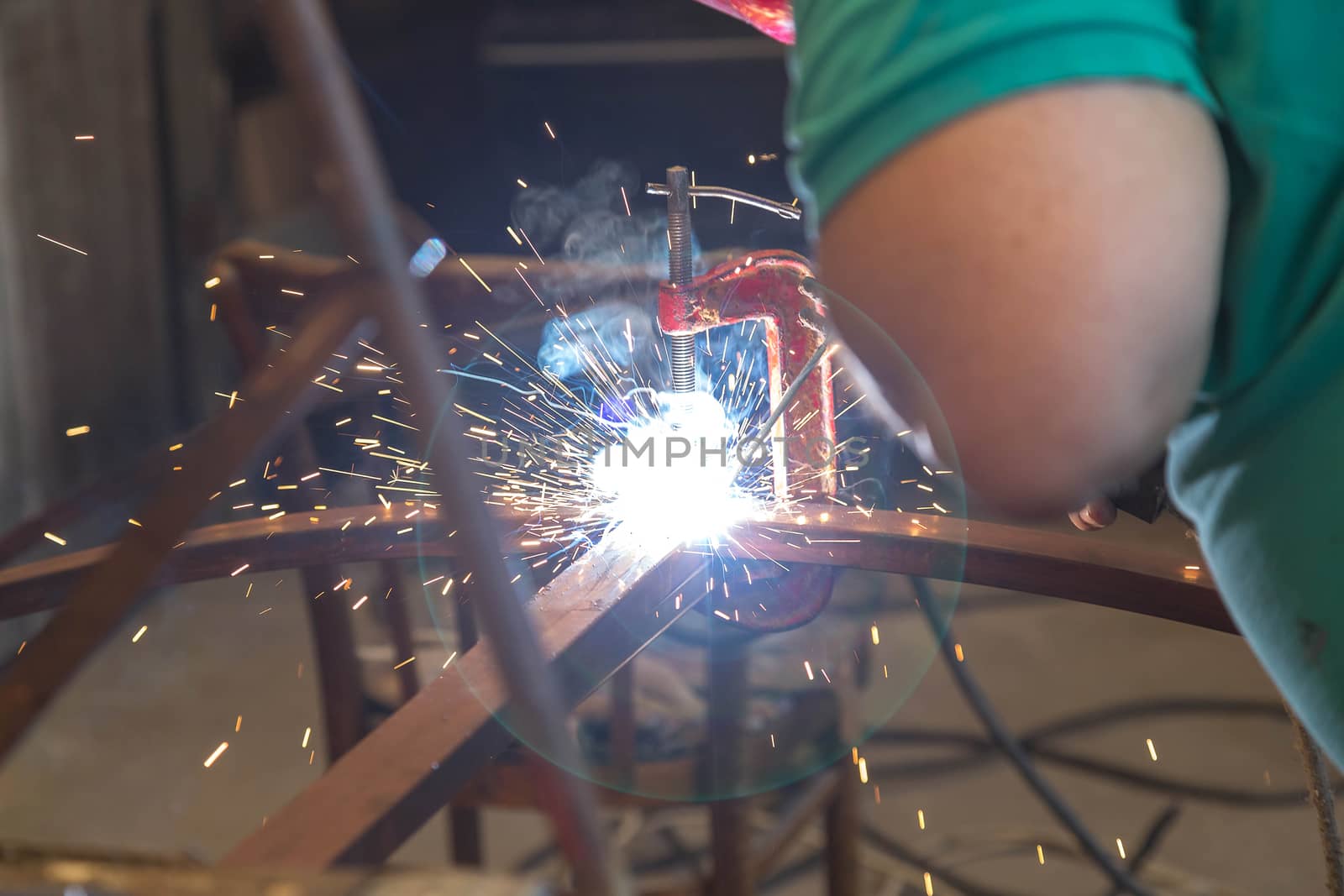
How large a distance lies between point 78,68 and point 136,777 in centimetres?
173

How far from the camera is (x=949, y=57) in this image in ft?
0.96

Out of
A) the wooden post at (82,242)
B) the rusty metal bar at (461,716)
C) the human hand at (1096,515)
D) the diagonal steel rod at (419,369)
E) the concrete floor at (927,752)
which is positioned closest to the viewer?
the diagonal steel rod at (419,369)

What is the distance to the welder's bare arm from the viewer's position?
0.29 metres

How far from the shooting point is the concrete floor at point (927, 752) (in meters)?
1.95

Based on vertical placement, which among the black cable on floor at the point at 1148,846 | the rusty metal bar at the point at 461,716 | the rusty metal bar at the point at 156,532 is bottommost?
the black cable on floor at the point at 1148,846

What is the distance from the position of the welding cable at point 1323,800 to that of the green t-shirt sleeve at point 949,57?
618mm

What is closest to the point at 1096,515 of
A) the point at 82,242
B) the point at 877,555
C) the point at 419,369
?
the point at 877,555

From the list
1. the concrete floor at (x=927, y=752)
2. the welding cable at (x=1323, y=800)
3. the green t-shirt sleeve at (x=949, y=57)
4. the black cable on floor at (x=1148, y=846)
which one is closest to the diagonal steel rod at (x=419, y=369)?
the green t-shirt sleeve at (x=949, y=57)

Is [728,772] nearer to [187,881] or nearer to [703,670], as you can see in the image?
[703,670]

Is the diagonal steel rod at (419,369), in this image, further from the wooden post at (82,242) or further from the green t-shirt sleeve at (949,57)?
the wooden post at (82,242)

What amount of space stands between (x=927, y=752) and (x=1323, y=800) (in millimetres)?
1586

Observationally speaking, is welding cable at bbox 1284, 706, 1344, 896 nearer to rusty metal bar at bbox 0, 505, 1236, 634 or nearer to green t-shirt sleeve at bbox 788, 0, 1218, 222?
rusty metal bar at bbox 0, 505, 1236, 634

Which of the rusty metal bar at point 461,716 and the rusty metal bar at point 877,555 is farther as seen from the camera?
the rusty metal bar at point 877,555

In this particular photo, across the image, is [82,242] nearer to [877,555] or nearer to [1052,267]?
[877,555]
